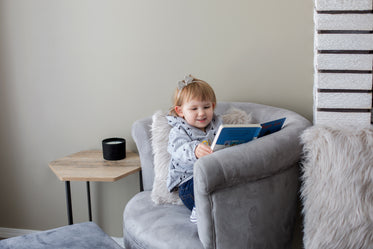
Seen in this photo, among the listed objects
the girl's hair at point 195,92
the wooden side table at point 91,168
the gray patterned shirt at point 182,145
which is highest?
the girl's hair at point 195,92

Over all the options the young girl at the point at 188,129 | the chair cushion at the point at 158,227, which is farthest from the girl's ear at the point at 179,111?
the chair cushion at the point at 158,227

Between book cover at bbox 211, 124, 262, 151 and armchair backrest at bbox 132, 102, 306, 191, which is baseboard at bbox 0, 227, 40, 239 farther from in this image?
book cover at bbox 211, 124, 262, 151

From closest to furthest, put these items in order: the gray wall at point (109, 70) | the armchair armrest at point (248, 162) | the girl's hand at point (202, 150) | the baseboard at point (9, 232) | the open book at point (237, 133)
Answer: the armchair armrest at point (248, 162) → the open book at point (237, 133) → the girl's hand at point (202, 150) → the gray wall at point (109, 70) → the baseboard at point (9, 232)

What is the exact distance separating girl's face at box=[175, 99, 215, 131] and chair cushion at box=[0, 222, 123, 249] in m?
0.62

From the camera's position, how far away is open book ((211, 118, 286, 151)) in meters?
1.24

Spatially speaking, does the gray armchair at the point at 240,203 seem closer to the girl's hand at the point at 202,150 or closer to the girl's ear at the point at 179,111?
the girl's hand at the point at 202,150

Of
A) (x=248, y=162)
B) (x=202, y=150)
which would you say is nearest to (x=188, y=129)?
(x=202, y=150)

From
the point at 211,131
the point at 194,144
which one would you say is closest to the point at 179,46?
the point at 211,131

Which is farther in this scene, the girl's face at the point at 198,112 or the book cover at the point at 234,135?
the girl's face at the point at 198,112

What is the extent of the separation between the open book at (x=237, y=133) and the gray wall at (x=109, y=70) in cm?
60

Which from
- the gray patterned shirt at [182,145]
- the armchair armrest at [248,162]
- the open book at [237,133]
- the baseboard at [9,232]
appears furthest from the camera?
the baseboard at [9,232]

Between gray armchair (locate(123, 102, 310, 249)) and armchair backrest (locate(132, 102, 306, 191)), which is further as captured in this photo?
armchair backrest (locate(132, 102, 306, 191))

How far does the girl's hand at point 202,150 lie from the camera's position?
1.41 meters

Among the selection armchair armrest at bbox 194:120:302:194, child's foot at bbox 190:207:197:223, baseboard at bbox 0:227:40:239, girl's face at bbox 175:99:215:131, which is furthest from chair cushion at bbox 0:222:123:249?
baseboard at bbox 0:227:40:239
